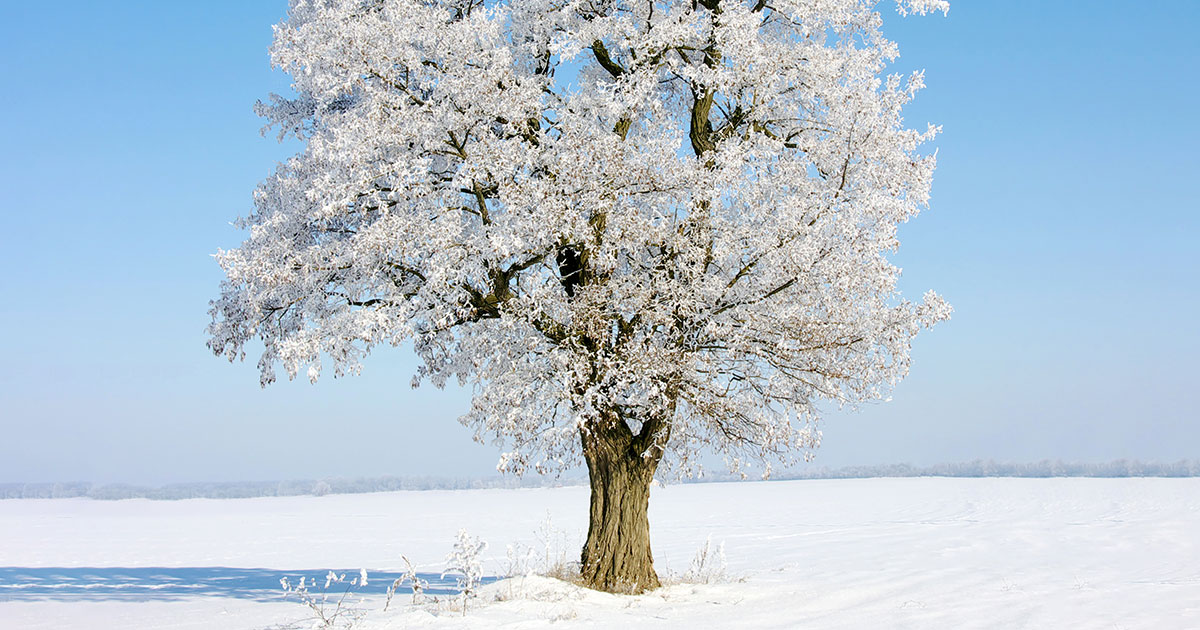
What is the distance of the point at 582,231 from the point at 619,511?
187 inches

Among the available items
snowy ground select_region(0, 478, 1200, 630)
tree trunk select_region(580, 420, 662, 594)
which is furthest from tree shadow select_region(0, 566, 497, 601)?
tree trunk select_region(580, 420, 662, 594)

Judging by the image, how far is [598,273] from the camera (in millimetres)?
13461

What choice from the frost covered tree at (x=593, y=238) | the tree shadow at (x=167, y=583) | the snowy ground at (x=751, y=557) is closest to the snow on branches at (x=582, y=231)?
the frost covered tree at (x=593, y=238)

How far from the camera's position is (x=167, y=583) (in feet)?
63.2

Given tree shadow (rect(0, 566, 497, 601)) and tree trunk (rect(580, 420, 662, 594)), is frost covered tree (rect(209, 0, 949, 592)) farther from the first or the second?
tree shadow (rect(0, 566, 497, 601))

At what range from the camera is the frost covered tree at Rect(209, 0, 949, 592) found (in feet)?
42.6

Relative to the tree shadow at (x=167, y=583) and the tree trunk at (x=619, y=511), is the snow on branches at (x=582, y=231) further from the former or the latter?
the tree shadow at (x=167, y=583)

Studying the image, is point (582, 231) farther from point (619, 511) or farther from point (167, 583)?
point (167, 583)

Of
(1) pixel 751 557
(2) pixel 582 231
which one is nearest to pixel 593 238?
(2) pixel 582 231

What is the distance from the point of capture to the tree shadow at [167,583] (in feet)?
56.1

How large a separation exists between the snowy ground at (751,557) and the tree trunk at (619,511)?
67cm

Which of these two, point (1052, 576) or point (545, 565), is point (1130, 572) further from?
point (545, 565)

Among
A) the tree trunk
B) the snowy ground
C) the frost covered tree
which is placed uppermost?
the frost covered tree

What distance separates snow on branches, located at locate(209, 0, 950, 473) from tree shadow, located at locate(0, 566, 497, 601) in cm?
544
